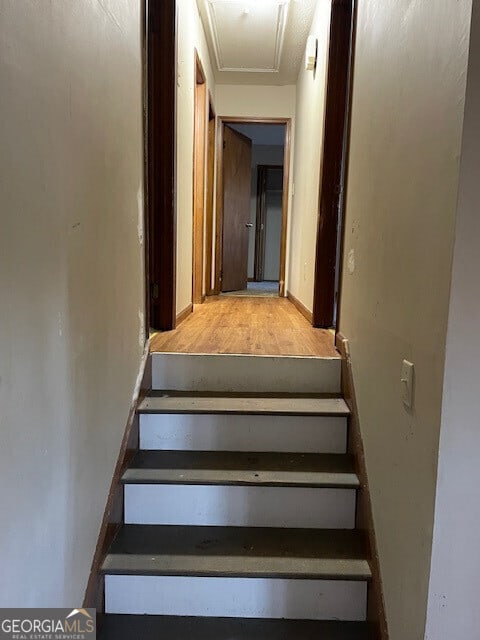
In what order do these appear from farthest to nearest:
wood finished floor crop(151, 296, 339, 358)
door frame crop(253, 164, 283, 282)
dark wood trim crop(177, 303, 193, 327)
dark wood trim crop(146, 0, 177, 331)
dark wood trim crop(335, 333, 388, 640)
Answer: door frame crop(253, 164, 283, 282) → dark wood trim crop(177, 303, 193, 327) → dark wood trim crop(146, 0, 177, 331) → wood finished floor crop(151, 296, 339, 358) → dark wood trim crop(335, 333, 388, 640)

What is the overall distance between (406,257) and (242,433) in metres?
1.06

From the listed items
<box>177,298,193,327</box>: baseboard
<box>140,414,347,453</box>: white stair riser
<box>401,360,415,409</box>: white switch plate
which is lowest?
<box>140,414,347,453</box>: white stair riser

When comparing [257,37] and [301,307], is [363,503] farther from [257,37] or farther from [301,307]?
[257,37]

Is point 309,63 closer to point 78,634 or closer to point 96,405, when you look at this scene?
point 96,405

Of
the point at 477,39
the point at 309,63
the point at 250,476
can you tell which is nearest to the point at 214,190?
the point at 309,63

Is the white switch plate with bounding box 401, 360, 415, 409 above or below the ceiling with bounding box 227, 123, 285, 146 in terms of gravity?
below

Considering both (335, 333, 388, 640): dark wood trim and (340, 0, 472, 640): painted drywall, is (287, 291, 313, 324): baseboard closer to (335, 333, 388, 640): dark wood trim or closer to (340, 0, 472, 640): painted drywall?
(335, 333, 388, 640): dark wood trim

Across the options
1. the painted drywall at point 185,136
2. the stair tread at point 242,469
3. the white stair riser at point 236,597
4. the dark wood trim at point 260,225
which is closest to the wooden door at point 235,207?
the painted drywall at point 185,136

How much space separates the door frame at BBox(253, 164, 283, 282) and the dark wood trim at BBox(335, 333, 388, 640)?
578 cm

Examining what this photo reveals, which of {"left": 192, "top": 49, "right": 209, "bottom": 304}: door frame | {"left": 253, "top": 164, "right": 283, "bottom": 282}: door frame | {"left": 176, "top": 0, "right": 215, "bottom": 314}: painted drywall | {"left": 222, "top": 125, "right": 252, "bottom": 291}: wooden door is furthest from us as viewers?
{"left": 253, "top": 164, "right": 283, "bottom": 282}: door frame

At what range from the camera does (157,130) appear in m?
2.48

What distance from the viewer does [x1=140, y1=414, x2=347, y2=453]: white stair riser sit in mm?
1905

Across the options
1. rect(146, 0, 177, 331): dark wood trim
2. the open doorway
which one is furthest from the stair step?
rect(146, 0, 177, 331): dark wood trim

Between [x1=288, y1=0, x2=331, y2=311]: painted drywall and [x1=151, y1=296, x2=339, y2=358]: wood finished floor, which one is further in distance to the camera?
[x1=288, y1=0, x2=331, y2=311]: painted drywall
